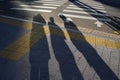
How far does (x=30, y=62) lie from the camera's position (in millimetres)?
6715

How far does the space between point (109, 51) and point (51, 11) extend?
641cm

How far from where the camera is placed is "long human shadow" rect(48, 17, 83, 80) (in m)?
6.13

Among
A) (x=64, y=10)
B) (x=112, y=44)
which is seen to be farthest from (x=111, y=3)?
(x=112, y=44)

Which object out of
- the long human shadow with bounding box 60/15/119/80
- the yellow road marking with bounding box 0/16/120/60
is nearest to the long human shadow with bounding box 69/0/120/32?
the yellow road marking with bounding box 0/16/120/60

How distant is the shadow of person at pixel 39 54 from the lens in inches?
240

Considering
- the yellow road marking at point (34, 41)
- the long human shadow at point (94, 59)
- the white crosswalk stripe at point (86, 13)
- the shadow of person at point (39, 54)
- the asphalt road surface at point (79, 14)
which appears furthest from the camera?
the white crosswalk stripe at point (86, 13)

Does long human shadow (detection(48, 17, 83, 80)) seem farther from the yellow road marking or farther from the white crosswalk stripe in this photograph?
the white crosswalk stripe

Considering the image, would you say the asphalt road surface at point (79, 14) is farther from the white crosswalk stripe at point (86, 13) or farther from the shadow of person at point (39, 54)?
the shadow of person at point (39, 54)

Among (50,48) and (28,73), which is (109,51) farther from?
(28,73)

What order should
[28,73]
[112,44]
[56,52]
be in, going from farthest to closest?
[112,44] < [56,52] < [28,73]

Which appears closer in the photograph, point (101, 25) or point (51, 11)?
A: point (101, 25)

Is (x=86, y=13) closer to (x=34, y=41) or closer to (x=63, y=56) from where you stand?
(x=34, y=41)

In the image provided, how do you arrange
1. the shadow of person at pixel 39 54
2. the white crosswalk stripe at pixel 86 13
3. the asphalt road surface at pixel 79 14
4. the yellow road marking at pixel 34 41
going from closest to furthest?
the shadow of person at pixel 39 54 < the yellow road marking at pixel 34 41 < the asphalt road surface at pixel 79 14 < the white crosswalk stripe at pixel 86 13

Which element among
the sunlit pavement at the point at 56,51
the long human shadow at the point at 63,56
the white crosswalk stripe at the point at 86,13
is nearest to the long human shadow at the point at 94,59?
the sunlit pavement at the point at 56,51
